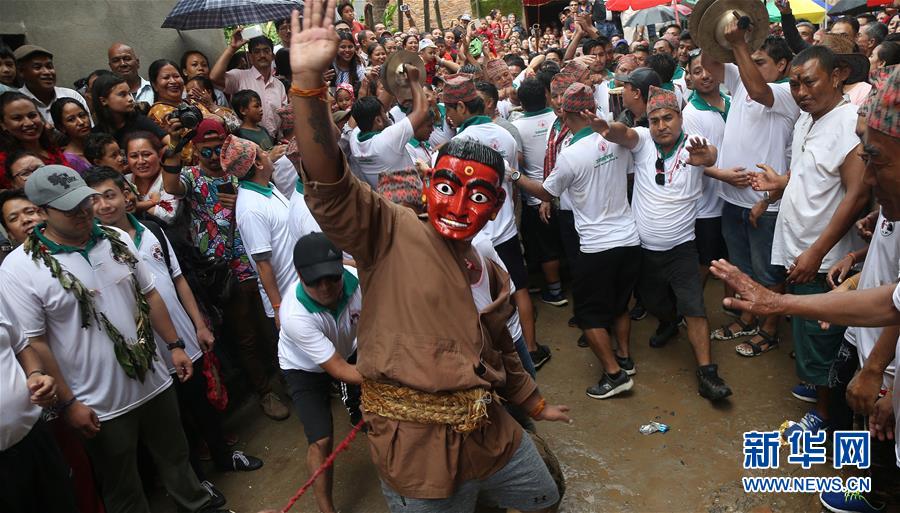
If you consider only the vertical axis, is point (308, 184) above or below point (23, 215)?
above

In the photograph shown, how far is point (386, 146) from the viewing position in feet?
16.3

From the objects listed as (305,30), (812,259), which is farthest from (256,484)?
(812,259)

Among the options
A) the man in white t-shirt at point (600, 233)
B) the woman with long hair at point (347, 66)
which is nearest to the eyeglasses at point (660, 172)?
the man in white t-shirt at point (600, 233)

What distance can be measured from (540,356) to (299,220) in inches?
95.9

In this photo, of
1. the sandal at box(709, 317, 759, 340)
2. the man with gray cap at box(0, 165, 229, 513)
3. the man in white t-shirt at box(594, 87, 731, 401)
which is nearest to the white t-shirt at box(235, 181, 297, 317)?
the man with gray cap at box(0, 165, 229, 513)

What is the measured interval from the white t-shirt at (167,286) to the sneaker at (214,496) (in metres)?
0.81

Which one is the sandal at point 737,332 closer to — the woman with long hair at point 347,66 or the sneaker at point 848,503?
the sneaker at point 848,503

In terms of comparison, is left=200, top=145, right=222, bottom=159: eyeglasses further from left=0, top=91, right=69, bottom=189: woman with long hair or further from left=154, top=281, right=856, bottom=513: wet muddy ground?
left=154, top=281, right=856, bottom=513: wet muddy ground

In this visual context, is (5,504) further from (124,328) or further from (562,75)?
(562,75)

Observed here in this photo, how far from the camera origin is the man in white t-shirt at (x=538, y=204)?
581 centimetres

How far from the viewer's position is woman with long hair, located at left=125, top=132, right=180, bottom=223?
4.45 metres

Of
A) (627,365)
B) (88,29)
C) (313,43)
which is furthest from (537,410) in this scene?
(88,29)

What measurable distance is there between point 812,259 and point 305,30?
11.2 feet

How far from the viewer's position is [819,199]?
3.85 metres
